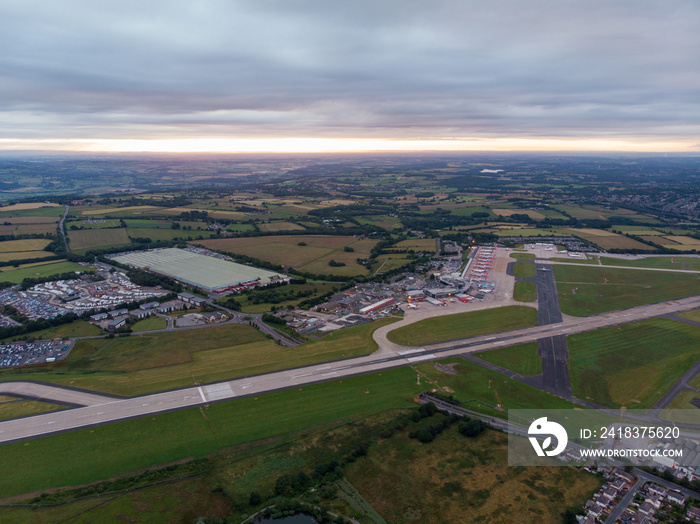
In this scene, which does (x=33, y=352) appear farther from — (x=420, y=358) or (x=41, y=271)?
(x=420, y=358)

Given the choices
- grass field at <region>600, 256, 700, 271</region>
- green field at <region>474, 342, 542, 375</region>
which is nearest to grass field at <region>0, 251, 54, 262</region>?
green field at <region>474, 342, 542, 375</region>

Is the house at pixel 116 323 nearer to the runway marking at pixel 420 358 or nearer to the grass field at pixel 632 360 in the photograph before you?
the runway marking at pixel 420 358

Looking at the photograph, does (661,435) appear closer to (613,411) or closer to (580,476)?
(613,411)

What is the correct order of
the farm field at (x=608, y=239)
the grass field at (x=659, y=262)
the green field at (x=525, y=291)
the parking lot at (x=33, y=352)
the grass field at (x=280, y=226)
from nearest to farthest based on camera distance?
1. the parking lot at (x=33, y=352)
2. the green field at (x=525, y=291)
3. the grass field at (x=659, y=262)
4. the farm field at (x=608, y=239)
5. the grass field at (x=280, y=226)

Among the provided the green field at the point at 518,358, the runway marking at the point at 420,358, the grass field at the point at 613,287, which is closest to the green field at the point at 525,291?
the grass field at the point at 613,287

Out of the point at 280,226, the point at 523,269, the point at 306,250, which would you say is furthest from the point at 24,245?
the point at 523,269

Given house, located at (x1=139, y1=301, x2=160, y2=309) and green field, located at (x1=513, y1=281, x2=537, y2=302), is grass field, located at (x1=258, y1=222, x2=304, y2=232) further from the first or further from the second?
green field, located at (x1=513, y1=281, x2=537, y2=302)

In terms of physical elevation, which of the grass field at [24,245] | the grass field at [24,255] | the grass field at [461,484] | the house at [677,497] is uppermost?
the grass field at [24,245]
